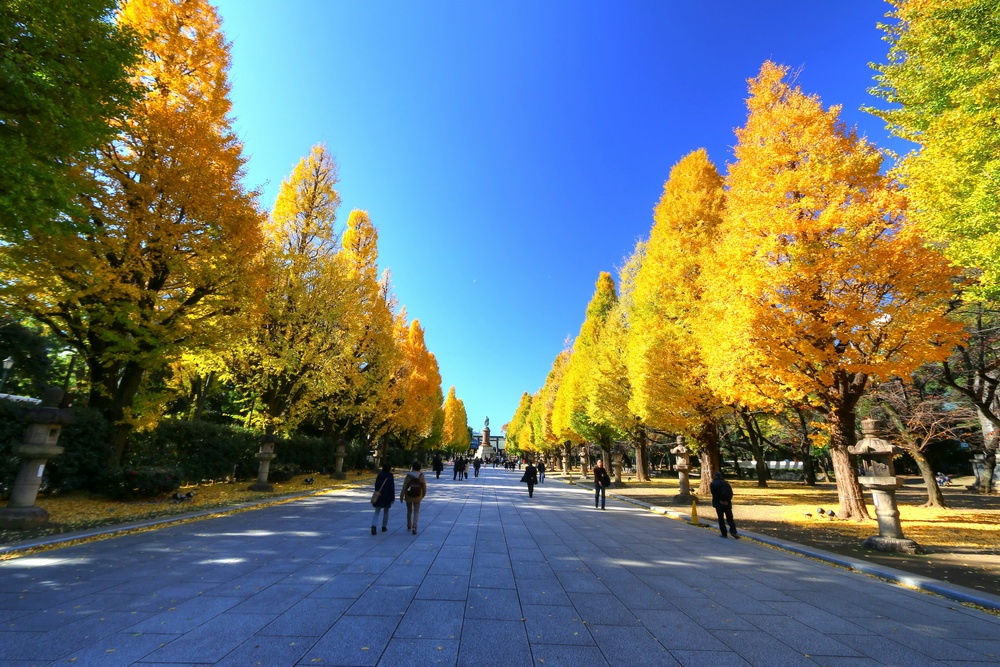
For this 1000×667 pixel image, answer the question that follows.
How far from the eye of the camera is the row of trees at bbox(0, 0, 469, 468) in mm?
7016

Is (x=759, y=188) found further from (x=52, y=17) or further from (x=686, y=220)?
(x=52, y=17)

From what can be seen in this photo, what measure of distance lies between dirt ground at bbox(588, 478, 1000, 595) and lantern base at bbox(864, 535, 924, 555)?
18cm

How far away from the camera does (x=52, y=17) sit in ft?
22.3

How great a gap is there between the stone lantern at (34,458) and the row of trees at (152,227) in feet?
6.88

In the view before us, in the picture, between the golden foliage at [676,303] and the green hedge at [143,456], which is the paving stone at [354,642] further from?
the golden foliage at [676,303]

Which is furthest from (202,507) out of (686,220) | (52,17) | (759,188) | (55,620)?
(686,220)

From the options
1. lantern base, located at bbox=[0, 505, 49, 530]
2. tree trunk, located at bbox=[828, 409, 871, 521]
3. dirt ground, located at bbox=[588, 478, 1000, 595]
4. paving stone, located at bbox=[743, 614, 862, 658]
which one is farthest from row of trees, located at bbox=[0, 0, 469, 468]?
tree trunk, located at bbox=[828, 409, 871, 521]

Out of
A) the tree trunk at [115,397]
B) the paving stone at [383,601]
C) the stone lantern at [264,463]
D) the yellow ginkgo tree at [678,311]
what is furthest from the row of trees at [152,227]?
the yellow ginkgo tree at [678,311]

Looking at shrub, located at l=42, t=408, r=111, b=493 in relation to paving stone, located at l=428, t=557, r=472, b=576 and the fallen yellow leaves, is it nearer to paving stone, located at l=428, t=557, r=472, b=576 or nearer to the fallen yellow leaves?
the fallen yellow leaves

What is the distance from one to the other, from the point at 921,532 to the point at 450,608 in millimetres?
13067

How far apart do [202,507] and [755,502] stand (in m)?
20.8

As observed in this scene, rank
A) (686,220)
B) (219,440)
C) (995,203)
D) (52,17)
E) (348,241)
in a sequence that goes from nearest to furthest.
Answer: (52,17) → (995,203) → (219,440) → (686,220) → (348,241)

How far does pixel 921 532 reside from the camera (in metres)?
10.8

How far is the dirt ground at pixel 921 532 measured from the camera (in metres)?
7.42
